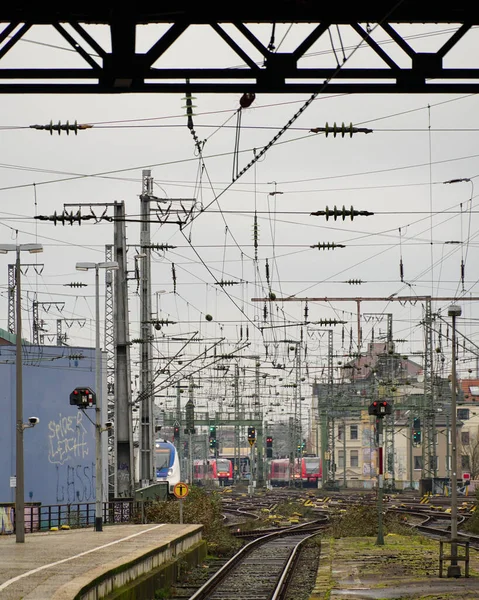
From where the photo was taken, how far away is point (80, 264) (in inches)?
1464

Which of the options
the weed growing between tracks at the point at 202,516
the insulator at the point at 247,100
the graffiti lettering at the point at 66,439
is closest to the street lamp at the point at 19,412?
the weed growing between tracks at the point at 202,516

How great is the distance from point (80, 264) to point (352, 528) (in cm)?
1368

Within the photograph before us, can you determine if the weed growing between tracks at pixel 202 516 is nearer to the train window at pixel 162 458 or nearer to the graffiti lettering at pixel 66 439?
the graffiti lettering at pixel 66 439

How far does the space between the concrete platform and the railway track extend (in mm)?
1265

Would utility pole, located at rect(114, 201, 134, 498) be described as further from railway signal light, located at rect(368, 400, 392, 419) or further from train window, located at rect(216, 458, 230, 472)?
train window, located at rect(216, 458, 230, 472)

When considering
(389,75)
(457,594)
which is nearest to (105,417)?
(457,594)

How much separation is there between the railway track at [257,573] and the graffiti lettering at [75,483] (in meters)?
15.9

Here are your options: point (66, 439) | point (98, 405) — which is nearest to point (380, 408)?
point (98, 405)

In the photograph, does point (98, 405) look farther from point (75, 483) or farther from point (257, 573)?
point (75, 483)

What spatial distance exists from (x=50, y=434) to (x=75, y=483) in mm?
2751

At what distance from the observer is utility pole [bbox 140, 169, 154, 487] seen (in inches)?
1671

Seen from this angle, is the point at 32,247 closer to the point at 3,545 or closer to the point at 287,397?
the point at 3,545

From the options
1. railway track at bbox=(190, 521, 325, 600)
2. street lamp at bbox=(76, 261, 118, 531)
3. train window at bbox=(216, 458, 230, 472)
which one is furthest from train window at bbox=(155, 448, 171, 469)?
train window at bbox=(216, 458, 230, 472)

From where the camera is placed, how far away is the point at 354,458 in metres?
135
